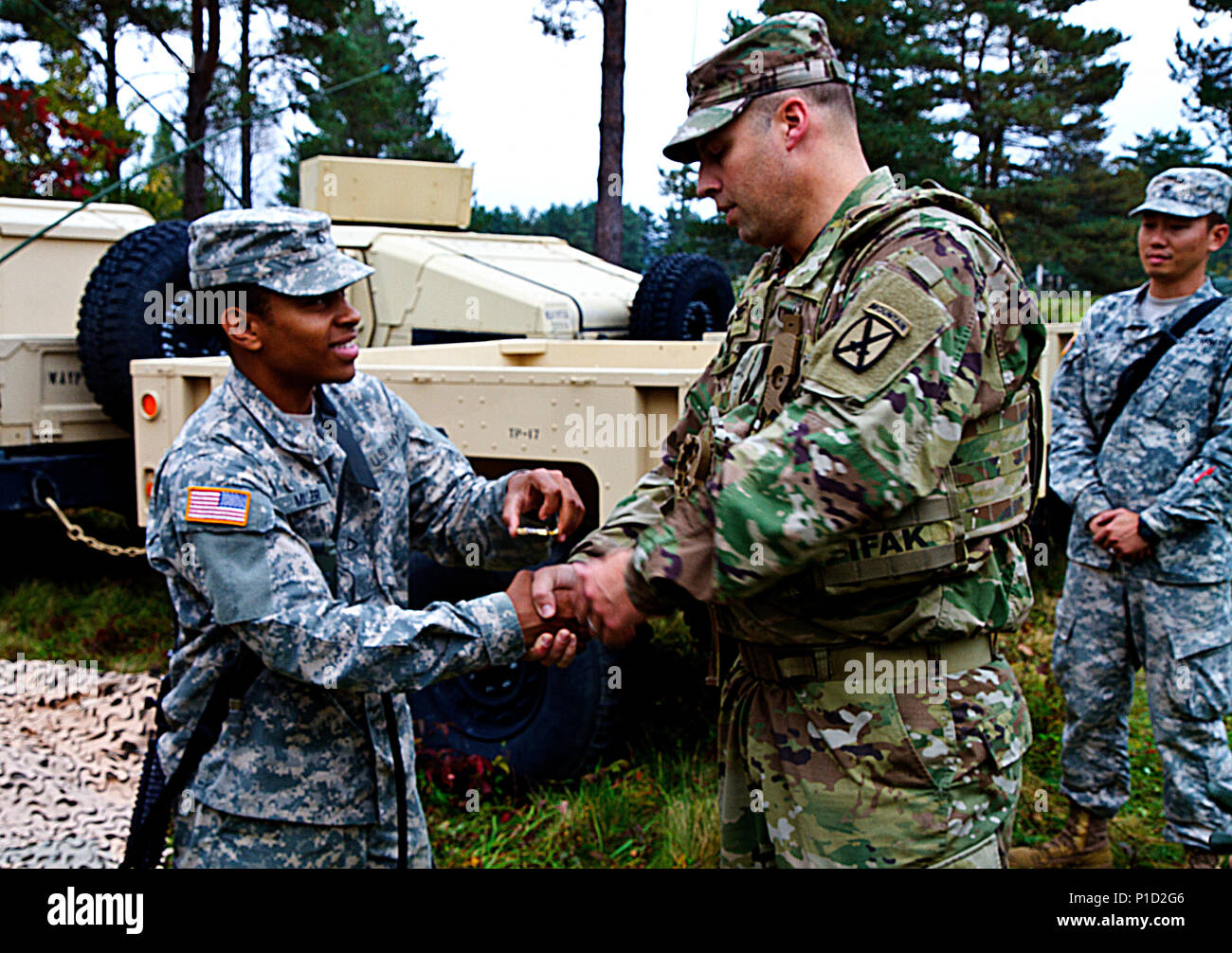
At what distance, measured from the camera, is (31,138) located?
1437 centimetres

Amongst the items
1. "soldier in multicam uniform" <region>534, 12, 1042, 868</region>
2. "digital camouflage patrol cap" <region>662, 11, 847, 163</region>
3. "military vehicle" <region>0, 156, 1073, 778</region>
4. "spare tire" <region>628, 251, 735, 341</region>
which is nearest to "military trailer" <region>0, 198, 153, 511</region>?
"military vehicle" <region>0, 156, 1073, 778</region>

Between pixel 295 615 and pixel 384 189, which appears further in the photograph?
pixel 384 189

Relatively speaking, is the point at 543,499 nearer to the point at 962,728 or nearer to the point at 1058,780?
the point at 962,728

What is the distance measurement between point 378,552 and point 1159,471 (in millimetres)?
2342

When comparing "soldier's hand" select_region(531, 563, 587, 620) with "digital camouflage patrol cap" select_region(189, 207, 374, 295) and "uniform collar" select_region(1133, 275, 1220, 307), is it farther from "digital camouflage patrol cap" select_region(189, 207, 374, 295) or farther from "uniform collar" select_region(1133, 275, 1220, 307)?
"uniform collar" select_region(1133, 275, 1220, 307)

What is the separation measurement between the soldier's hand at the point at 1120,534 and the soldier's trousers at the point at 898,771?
1.60 metres

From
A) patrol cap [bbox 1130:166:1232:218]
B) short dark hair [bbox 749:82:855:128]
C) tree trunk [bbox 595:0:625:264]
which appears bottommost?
short dark hair [bbox 749:82:855:128]

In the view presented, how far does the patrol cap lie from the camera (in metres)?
3.53

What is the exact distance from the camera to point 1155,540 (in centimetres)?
342

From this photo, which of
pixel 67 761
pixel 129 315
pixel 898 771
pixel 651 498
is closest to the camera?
pixel 898 771

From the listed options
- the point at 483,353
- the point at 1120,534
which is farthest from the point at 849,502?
the point at 483,353

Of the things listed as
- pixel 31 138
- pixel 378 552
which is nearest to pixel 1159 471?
pixel 378 552

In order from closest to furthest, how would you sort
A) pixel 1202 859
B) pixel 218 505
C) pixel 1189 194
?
pixel 218 505 → pixel 1202 859 → pixel 1189 194

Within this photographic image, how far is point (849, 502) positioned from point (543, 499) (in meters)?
0.92
